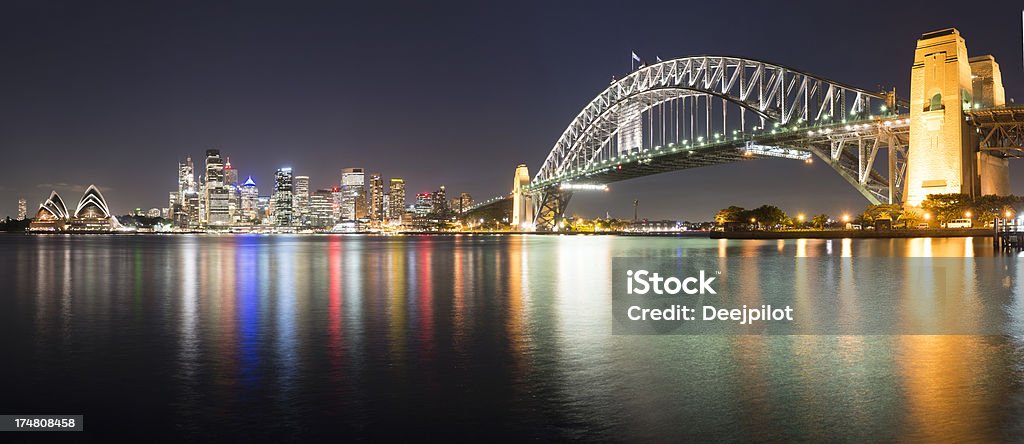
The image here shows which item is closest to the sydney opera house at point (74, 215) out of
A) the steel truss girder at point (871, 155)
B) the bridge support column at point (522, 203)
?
the bridge support column at point (522, 203)

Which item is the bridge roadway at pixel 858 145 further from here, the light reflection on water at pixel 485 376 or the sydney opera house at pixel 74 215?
the sydney opera house at pixel 74 215

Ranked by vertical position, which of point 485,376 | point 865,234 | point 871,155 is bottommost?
point 485,376

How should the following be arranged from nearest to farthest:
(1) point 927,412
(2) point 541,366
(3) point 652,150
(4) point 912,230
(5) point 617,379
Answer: (1) point 927,412 → (5) point 617,379 → (2) point 541,366 → (4) point 912,230 → (3) point 652,150

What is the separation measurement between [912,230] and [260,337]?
49.9m

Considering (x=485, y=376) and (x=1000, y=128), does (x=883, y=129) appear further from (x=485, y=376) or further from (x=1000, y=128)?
(x=485, y=376)

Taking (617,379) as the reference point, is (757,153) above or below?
above

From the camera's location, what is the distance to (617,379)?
8.58 meters

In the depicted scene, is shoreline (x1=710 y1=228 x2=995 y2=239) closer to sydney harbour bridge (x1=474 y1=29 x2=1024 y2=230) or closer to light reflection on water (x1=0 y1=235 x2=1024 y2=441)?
sydney harbour bridge (x1=474 y1=29 x2=1024 y2=230)

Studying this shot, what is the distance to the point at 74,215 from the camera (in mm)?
172875

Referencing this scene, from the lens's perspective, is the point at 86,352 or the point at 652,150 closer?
the point at 86,352

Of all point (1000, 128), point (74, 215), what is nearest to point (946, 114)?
point (1000, 128)

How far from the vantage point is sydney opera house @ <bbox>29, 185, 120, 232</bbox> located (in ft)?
545

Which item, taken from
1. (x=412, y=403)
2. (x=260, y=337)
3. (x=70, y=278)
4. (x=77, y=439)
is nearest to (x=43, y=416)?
(x=77, y=439)

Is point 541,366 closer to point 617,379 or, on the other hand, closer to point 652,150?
point 617,379
